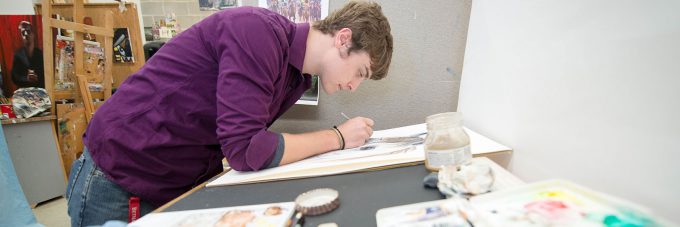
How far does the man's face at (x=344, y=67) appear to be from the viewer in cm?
72

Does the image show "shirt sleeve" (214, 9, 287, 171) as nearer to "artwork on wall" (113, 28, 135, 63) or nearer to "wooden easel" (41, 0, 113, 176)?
"wooden easel" (41, 0, 113, 176)

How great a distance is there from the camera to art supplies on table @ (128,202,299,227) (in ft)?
1.31

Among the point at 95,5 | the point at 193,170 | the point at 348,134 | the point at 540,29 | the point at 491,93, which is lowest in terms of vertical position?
the point at 193,170

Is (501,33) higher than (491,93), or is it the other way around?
(501,33)

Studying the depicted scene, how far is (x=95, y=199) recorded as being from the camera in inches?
25.6

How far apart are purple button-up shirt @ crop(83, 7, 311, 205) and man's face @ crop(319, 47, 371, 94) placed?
0.24 ft

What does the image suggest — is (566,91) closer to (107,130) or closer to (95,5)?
(107,130)

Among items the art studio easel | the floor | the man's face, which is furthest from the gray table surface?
the art studio easel

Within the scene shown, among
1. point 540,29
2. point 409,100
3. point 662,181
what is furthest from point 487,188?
point 409,100

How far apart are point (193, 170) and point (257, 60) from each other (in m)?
0.33

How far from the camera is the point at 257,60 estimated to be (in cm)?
58

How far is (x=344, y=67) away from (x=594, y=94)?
0.46 m

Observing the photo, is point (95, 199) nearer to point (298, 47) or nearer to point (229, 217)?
point (229, 217)

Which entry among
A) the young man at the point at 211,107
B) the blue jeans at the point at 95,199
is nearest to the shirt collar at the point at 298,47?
the young man at the point at 211,107
